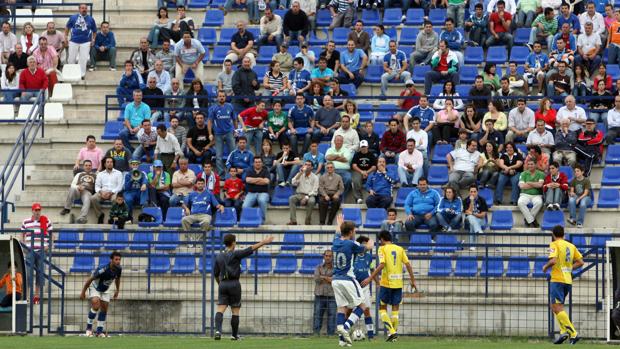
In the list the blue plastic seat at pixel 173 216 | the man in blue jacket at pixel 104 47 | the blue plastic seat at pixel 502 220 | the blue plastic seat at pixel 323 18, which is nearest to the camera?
the blue plastic seat at pixel 502 220

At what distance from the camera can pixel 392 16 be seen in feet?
118

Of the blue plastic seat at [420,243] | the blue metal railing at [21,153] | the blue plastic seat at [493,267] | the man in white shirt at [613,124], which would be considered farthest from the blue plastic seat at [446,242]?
the blue metal railing at [21,153]

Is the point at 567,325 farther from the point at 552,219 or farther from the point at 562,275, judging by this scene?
the point at 552,219

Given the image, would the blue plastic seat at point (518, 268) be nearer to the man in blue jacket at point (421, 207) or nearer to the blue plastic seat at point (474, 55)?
the man in blue jacket at point (421, 207)

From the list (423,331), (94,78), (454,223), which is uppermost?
(94,78)

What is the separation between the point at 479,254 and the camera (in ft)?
89.7

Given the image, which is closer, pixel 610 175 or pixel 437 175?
pixel 610 175

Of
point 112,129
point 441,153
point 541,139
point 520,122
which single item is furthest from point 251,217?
point 541,139

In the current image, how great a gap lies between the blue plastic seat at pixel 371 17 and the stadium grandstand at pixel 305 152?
0.04m

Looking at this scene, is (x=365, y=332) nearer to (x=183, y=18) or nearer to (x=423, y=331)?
(x=423, y=331)

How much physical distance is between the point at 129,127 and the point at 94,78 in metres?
3.35

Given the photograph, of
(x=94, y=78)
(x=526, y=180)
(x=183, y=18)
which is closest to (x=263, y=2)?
(x=183, y=18)

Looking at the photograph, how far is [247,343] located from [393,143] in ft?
28.7

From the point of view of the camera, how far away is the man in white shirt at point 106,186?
3134 cm
